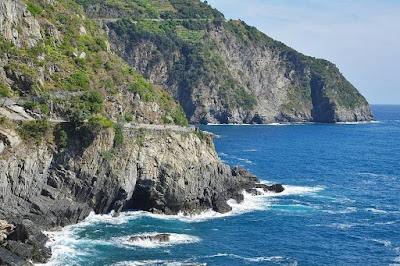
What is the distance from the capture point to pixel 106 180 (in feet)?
231

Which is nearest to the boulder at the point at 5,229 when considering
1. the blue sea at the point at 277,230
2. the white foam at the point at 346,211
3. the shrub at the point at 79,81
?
the blue sea at the point at 277,230

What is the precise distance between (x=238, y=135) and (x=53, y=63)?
356ft

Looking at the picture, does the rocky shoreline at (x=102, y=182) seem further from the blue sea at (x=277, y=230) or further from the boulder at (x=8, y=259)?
the blue sea at (x=277, y=230)

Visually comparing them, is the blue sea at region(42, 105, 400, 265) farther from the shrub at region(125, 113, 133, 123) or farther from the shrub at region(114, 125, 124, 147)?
the shrub at region(125, 113, 133, 123)

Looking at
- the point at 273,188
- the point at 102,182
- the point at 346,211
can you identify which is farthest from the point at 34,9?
the point at 346,211

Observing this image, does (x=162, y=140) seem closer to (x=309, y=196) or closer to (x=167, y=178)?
(x=167, y=178)

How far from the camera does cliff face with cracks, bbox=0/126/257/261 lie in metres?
61.3

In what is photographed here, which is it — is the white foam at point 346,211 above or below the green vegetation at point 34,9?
below

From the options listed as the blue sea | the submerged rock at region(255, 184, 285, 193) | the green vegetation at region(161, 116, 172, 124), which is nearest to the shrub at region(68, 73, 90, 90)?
the green vegetation at region(161, 116, 172, 124)

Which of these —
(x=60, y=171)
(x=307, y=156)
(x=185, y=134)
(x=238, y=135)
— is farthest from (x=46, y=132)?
(x=238, y=135)

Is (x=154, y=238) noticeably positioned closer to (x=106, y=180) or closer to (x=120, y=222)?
(x=120, y=222)

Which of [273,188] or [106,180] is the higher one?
[106,180]

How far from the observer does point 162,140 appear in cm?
7844

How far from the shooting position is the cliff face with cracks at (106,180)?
201ft
